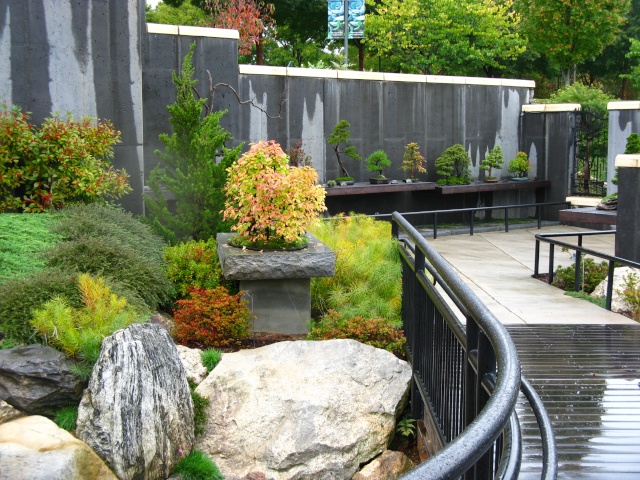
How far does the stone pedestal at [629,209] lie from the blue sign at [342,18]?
1352 centimetres

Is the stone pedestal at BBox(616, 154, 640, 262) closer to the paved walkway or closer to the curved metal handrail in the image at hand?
the paved walkway

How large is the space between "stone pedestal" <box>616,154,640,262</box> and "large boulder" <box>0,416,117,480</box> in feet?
28.9

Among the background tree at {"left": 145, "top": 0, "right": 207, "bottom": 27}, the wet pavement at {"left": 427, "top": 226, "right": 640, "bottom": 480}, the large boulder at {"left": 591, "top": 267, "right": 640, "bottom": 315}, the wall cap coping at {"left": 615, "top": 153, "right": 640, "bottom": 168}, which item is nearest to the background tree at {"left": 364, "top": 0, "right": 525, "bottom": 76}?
the background tree at {"left": 145, "top": 0, "right": 207, "bottom": 27}

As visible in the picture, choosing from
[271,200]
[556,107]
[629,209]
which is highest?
[556,107]

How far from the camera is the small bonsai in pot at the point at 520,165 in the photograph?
21.4 m

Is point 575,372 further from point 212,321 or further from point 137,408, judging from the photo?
point 212,321

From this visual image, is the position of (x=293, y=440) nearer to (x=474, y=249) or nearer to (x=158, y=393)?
(x=158, y=393)

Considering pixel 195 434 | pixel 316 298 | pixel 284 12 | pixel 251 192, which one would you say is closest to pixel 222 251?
pixel 251 192

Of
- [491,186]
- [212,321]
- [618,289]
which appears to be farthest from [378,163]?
[212,321]

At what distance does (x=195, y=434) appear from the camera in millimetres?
6570

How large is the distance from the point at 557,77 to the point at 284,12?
52.3ft

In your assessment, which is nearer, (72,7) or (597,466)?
(597,466)

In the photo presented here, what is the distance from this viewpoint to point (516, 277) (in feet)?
41.1

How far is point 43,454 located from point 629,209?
9.38m
